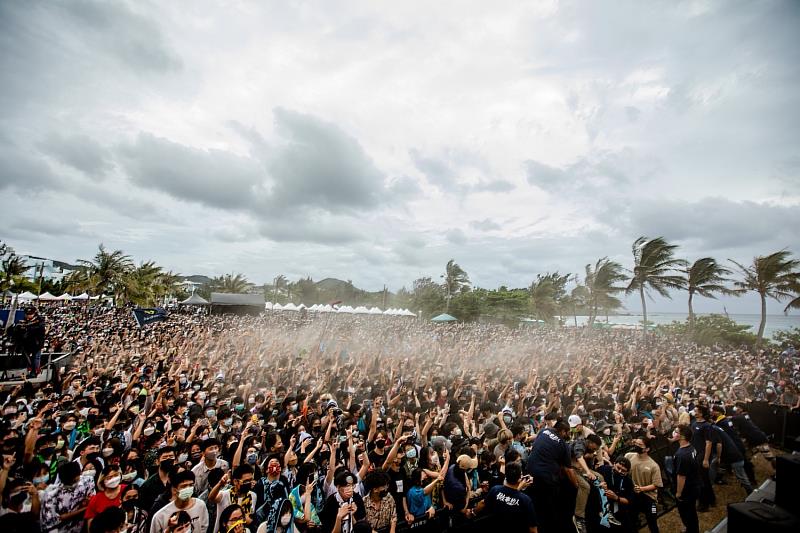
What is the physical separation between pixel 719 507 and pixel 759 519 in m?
7.46

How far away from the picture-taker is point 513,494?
4145 mm

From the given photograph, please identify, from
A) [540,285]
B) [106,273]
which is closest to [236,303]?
[106,273]

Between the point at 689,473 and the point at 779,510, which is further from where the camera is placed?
the point at 689,473

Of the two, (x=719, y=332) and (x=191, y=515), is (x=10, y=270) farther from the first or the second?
(x=719, y=332)

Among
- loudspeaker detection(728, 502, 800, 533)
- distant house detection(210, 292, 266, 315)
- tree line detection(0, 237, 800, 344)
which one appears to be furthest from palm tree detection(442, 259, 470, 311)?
loudspeaker detection(728, 502, 800, 533)

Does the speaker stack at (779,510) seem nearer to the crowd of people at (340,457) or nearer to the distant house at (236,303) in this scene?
the crowd of people at (340,457)

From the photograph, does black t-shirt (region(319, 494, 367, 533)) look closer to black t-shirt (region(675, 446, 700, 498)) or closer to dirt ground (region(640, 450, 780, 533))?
black t-shirt (region(675, 446, 700, 498))

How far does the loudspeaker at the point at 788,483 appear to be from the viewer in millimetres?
2018

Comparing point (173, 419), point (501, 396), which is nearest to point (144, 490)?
point (173, 419)

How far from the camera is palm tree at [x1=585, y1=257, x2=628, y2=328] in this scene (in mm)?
36750

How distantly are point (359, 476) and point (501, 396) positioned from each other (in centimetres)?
652

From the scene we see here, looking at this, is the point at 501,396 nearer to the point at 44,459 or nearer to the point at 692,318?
the point at 44,459

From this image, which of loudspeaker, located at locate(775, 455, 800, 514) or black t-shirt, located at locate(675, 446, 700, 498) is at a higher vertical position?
loudspeaker, located at locate(775, 455, 800, 514)

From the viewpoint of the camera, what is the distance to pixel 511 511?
4.07 metres
